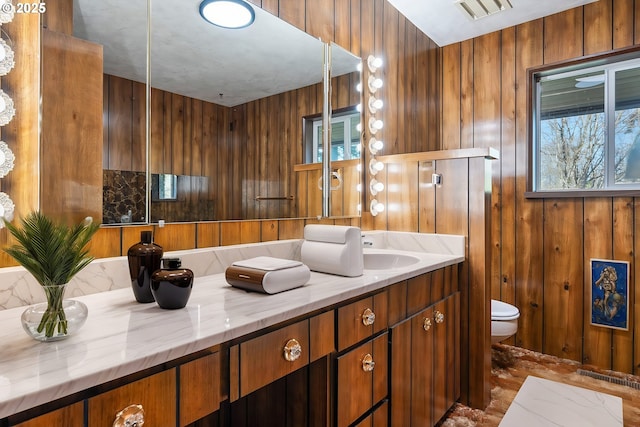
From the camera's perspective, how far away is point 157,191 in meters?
→ 1.32

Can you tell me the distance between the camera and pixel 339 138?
2.16 m

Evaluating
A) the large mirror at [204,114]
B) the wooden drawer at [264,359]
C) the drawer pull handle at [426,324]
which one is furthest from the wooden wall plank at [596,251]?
the wooden drawer at [264,359]

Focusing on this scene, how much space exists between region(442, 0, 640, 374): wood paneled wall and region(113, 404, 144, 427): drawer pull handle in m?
2.81

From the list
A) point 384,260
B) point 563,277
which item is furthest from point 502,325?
point 384,260

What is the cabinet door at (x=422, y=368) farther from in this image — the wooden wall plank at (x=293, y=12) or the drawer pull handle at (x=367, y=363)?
the wooden wall plank at (x=293, y=12)

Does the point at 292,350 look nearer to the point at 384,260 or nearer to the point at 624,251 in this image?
the point at 384,260

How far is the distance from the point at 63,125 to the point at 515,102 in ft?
9.45

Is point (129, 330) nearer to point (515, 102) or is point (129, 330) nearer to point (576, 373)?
point (576, 373)

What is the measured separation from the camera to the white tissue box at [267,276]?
1137 millimetres

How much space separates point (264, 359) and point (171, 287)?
0.30m

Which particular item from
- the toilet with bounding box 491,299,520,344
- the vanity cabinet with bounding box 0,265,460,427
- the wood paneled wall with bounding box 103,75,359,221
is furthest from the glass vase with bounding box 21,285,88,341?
the toilet with bounding box 491,299,520,344

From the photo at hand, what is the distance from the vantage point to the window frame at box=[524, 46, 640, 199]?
2.43 meters

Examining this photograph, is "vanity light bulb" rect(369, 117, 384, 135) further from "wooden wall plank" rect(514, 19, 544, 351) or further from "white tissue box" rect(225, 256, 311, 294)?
"white tissue box" rect(225, 256, 311, 294)

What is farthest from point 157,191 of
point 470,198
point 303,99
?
→ point 470,198
